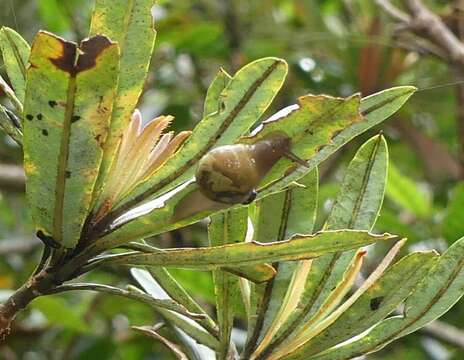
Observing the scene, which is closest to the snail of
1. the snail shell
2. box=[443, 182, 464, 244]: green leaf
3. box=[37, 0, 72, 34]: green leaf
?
the snail shell

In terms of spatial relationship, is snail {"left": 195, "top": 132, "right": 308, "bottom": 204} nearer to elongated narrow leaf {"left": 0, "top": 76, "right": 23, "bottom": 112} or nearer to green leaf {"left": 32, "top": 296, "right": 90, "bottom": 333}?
elongated narrow leaf {"left": 0, "top": 76, "right": 23, "bottom": 112}

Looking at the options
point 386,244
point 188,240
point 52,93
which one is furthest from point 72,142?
point 386,244

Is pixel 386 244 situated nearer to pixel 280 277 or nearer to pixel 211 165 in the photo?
pixel 280 277

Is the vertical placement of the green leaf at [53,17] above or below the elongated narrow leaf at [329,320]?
above

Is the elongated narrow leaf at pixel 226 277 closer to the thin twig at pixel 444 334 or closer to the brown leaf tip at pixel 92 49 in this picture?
the brown leaf tip at pixel 92 49

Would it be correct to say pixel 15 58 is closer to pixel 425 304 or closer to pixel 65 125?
pixel 65 125

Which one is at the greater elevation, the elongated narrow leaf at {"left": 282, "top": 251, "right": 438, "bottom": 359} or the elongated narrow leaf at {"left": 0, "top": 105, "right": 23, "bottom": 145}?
the elongated narrow leaf at {"left": 0, "top": 105, "right": 23, "bottom": 145}

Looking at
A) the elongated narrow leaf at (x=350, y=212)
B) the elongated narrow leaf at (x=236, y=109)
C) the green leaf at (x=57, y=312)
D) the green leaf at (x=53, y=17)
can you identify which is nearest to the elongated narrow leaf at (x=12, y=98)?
the elongated narrow leaf at (x=236, y=109)

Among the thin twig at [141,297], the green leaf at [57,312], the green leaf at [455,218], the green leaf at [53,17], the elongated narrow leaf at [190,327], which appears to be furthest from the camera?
the green leaf at [53,17]
